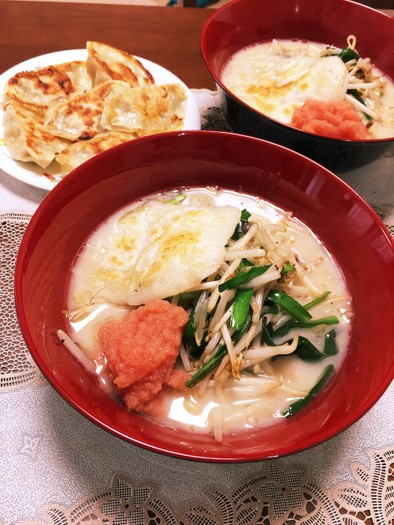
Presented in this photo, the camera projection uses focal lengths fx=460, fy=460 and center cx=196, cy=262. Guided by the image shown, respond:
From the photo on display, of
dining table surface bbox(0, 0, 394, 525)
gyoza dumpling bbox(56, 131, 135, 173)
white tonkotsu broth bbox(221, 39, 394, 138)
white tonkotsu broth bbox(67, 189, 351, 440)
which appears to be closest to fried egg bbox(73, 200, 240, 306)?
white tonkotsu broth bbox(67, 189, 351, 440)

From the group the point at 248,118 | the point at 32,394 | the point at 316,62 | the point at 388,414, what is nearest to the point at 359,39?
the point at 316,62

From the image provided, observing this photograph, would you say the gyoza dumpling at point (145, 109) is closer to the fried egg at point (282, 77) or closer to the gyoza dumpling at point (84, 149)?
the gyoza dumpling at point (84, 149)

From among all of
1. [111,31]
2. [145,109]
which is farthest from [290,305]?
[111,31]

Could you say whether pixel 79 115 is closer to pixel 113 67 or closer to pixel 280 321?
pixel 113 67

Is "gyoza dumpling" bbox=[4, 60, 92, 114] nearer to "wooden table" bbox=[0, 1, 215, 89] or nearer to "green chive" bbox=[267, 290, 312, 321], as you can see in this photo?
"wooden table" bbox=[0, 1, 215, 89]

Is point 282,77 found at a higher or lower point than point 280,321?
higher

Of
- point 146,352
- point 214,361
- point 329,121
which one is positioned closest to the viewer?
point 146,352
